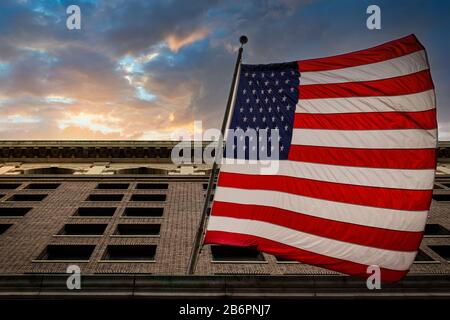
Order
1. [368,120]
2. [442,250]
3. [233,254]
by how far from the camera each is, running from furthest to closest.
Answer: [442,250]
[233,254]
[368,120]

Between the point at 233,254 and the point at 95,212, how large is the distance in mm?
11890

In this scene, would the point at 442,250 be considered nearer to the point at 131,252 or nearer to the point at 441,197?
the point at 441,197

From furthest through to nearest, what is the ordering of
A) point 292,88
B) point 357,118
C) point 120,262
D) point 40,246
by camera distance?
1. point 40,246
2. point 120,262
3. point 292,88
4. point 357,118

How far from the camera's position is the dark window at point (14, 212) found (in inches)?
958

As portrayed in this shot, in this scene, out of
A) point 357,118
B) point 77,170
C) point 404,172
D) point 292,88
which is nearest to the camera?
point 404,172

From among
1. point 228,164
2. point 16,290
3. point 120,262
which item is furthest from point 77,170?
point 228,164

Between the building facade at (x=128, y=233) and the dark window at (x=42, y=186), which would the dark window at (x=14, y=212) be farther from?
the dark window at (x=42, y=186)

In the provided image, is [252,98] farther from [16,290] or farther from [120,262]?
[120,262]

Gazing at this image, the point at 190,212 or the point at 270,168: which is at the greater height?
the point at 270,168

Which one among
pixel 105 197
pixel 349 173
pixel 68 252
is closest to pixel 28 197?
pixel 105 197

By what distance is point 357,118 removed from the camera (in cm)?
841

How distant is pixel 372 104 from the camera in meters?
8.37
